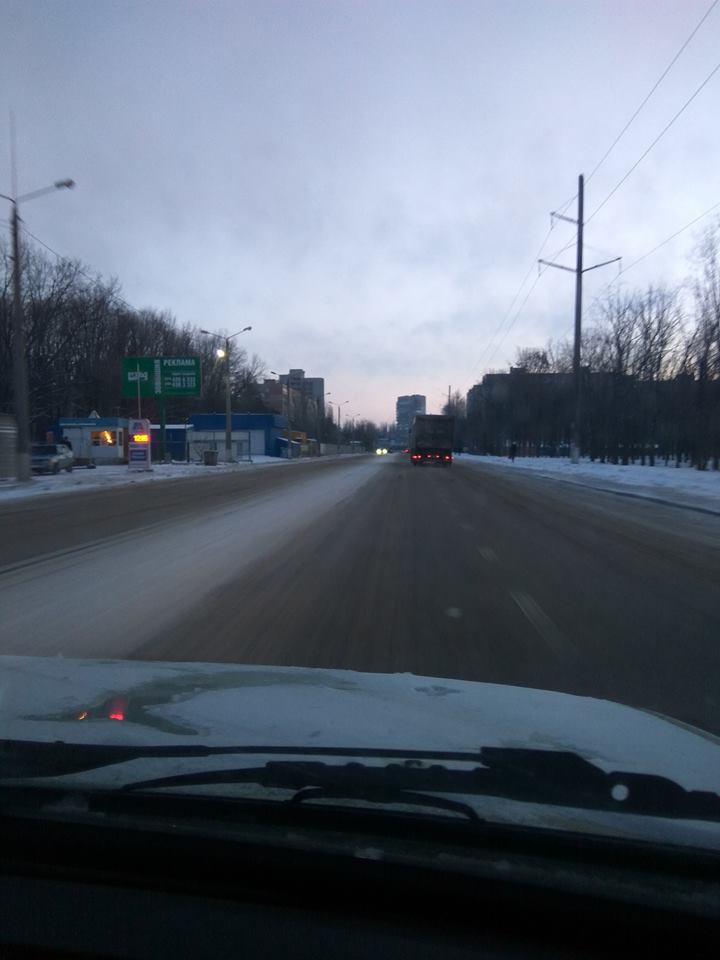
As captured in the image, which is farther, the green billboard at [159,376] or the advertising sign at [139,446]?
the green billboard at [159,376]

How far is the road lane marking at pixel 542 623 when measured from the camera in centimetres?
703

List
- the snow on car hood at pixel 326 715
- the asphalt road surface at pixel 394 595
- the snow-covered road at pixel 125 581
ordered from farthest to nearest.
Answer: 1. the snow-covered road at pixel 125 581
2. the asphalt road surface at pixel 394 595
3. the snow on car hood at pixel 326 715

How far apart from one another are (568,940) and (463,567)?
30.5 feet

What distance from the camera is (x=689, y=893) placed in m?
2.34

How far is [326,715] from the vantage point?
3.77 metres

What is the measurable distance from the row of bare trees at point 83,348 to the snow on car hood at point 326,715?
2170 inches

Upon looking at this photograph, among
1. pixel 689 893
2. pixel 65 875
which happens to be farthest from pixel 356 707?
pixel 689 893

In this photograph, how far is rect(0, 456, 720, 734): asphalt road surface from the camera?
21.3ft

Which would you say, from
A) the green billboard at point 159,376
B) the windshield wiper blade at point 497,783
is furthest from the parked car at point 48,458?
the windshield wiper blade at point 497,783

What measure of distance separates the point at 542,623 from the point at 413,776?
17.3 feet

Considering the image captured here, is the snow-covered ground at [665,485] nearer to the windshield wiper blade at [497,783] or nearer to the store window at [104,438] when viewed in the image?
the windshield wiper blade at [497,783]

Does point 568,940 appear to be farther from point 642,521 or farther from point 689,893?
point 642,521

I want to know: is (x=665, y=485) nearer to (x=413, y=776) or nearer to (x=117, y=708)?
(x=117, y=708)

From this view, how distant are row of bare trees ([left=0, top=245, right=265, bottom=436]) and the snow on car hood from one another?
55.1 m
